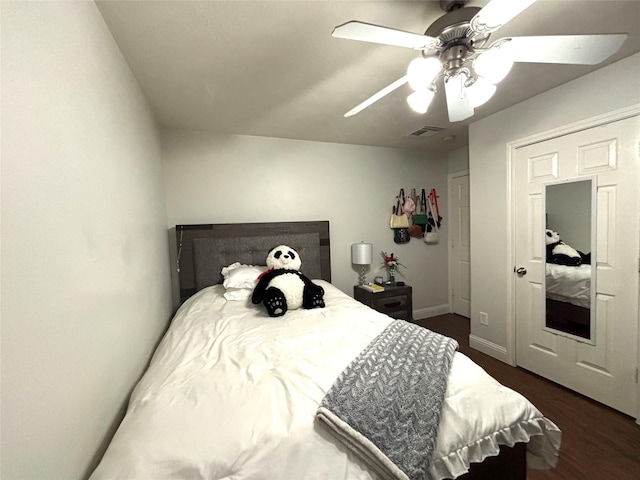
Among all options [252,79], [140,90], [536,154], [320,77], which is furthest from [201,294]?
[536,154]

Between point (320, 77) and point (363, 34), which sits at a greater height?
point (320, 77)

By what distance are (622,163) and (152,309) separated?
3230mm

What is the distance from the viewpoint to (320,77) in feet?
5.37

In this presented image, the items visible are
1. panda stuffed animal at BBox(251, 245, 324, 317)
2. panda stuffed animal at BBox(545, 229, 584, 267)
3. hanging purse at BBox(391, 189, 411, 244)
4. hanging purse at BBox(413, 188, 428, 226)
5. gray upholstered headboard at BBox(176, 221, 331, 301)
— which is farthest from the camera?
hanging purse at BBox(413, 188, 428, 226)

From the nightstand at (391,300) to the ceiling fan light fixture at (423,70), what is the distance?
208 centimetres

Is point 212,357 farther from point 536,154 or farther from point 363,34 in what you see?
point 536,154

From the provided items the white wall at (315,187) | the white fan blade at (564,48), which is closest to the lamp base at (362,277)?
the white wall at (315,187)

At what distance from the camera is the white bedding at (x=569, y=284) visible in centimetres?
186

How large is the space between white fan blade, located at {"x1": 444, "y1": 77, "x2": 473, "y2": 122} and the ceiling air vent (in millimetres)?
1220

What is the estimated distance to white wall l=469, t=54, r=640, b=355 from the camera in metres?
1.73

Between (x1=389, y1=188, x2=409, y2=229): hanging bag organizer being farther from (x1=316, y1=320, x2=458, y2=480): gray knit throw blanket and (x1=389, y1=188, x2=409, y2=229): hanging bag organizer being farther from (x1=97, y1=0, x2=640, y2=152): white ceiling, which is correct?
(x1=316, y1=320, x2=458, y2=480): gray knit throw blanket

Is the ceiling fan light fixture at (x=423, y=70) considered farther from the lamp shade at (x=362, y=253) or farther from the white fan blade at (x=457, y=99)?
the lamp shade at (x=362, y=253)

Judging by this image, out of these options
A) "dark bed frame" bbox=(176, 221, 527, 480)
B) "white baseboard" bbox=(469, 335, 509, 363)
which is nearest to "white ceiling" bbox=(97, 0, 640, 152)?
"dark bed frame" bbox=(176, 221, 527, 480)

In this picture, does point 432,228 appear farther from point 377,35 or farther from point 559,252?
point 377,35
